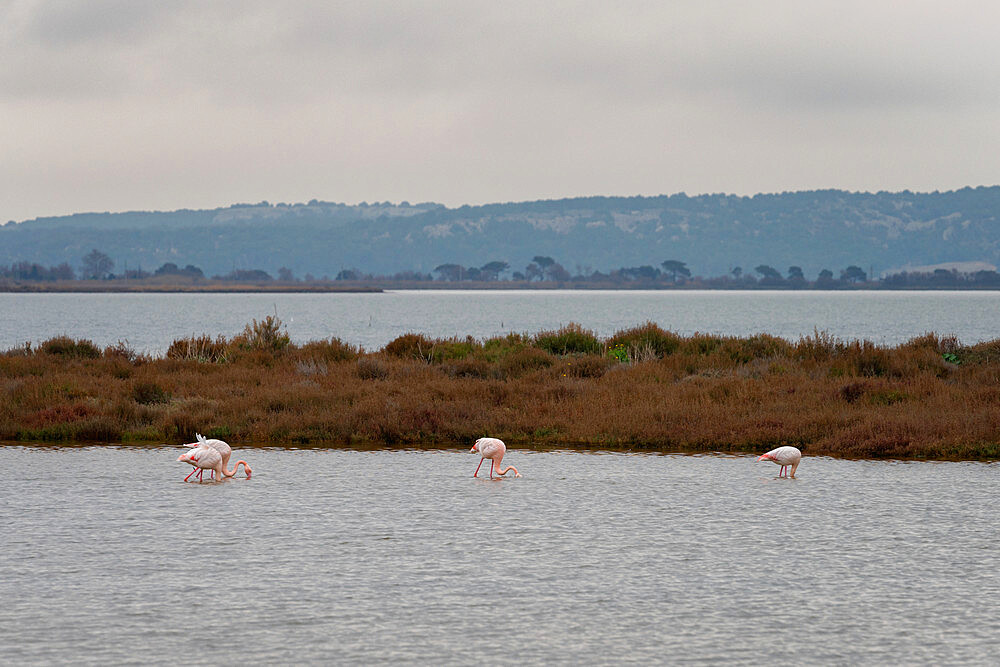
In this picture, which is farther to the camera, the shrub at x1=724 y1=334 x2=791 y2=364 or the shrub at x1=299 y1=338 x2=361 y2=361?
the shrub at x1=299 y1=338 x2=361 y2=361

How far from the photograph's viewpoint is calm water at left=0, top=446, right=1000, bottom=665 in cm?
750

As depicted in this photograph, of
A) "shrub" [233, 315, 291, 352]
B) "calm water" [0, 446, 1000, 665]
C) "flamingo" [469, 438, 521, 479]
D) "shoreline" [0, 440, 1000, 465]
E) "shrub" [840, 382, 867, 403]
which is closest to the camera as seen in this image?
"calm water" [0, 446, 1000, 665]

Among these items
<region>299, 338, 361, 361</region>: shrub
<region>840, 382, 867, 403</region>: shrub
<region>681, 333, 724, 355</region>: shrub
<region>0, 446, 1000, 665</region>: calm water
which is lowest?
<region>0, 446, 1000, 665</region>: calm water

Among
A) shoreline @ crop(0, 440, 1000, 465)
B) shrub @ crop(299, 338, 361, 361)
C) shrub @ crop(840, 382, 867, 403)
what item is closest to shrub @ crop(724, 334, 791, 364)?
shrub @ crop(840, 382, 867, 403)

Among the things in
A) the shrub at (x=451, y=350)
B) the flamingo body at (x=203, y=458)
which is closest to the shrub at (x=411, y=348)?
the shrub at (x=451, y=350)

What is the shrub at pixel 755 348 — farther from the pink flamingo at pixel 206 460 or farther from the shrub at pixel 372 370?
the pink flamingo at pixel 206 460

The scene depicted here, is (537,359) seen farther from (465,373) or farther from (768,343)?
(768,343)

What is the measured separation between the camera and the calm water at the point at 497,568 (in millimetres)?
7504

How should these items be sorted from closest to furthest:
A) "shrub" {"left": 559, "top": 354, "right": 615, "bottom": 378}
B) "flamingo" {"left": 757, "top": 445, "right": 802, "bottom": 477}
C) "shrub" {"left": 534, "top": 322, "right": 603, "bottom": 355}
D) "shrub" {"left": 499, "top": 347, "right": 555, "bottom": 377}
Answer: "flamingo" {"left": 757, "top": 445, "right": 802, "bottom": 477}, "shrub" {"left": 559, "top": 354, "right": 615, "bottom": 378}, "shrub" {"left": 499, "top": 347, "right": 555, "bottom": 377}, "shrub" {"left": 534, "top": 322, "right": 603, "bottom": 355}

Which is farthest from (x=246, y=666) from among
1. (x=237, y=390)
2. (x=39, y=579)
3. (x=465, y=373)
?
(x=465, y=373)

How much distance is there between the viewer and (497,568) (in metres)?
9.52

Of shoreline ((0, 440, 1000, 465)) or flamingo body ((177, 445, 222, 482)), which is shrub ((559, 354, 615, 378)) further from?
flamingo body ((177, 445, 222, 482))

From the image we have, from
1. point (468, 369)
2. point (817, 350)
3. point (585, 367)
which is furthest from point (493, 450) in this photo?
point (817, 350)

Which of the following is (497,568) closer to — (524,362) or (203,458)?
(203,458)
